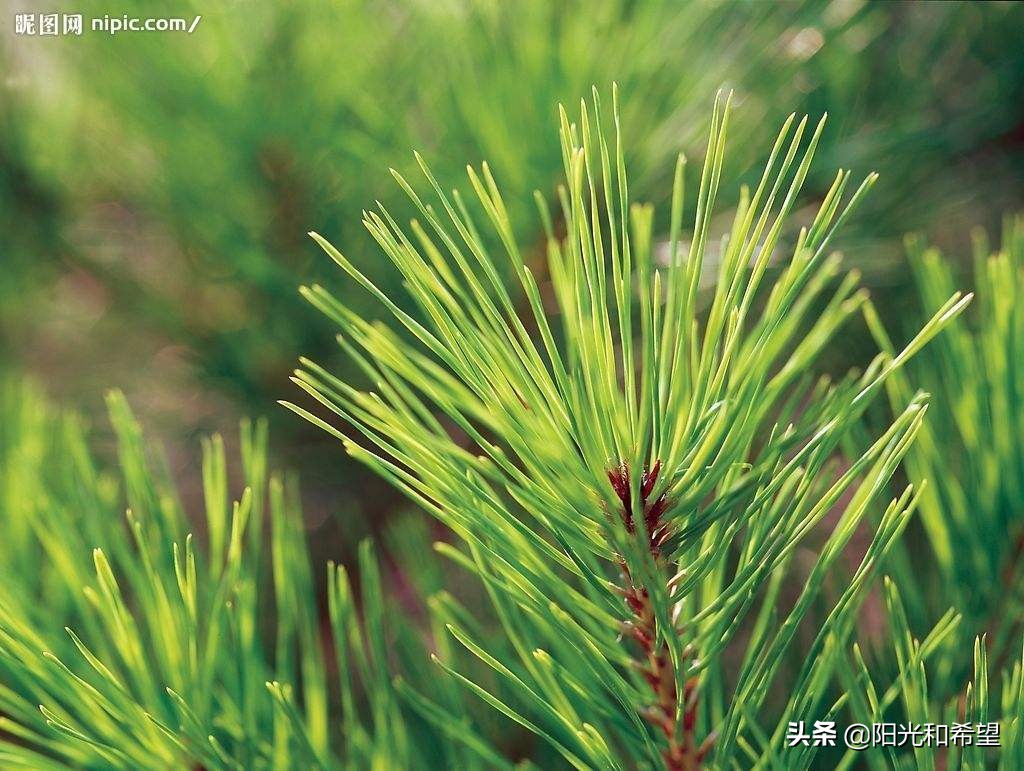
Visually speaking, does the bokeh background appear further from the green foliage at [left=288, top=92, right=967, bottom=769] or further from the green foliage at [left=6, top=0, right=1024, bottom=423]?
the green foliage at [left=288, top=92, right=967, bottom=769]

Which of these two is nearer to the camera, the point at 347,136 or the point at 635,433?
the point at 635,433

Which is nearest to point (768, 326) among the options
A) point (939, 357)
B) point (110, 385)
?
point (939, 357)

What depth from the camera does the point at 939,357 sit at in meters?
0.28

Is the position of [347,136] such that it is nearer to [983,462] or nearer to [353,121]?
[353,121]

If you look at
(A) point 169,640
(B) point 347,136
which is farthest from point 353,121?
(A) point 169,640

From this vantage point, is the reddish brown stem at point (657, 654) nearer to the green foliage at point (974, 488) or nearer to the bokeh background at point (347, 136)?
the green foliage at point (974, 488)

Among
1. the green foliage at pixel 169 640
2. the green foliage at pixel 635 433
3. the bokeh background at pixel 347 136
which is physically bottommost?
the green foliage at pixel 169 640

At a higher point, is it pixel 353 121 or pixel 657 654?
pixel 353 121

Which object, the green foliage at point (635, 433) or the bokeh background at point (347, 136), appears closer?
the green foliage at point (635, 433)

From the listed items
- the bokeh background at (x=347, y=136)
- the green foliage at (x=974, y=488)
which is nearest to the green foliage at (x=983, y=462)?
the green foliage at (x=974, y=488)

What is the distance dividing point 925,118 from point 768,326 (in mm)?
241

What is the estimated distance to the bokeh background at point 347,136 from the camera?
0.33 metres

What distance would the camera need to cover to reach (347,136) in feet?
1.17

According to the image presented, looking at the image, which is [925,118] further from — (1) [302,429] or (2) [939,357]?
(1) [302,429]
